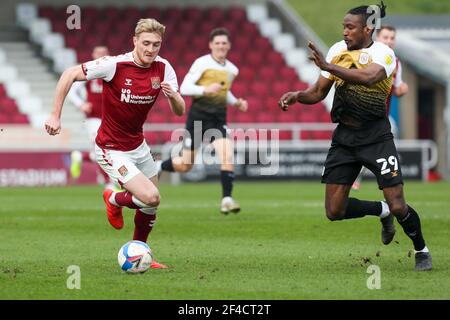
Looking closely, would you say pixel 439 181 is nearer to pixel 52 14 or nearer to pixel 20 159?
pixel 20 159

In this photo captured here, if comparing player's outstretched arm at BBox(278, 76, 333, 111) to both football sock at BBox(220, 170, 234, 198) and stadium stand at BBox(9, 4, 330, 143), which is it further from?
stadium stand at BBox(9, 4, 330, 143)

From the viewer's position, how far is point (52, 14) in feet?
101

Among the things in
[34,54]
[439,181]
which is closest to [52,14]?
[34,54]

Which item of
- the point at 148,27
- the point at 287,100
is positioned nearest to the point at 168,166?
the point at 287,100

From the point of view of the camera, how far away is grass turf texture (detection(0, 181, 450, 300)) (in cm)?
803

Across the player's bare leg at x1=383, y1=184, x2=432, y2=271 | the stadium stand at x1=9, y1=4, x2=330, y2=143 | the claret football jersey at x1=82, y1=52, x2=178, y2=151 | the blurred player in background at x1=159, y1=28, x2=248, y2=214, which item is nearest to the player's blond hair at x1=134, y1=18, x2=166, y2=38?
the claret football jersey at x1=82, y1=52, x2=178, y2=151

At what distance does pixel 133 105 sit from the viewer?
31.1ft

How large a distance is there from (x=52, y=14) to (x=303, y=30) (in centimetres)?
747

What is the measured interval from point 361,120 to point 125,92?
2.14m

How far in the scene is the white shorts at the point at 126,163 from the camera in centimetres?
946

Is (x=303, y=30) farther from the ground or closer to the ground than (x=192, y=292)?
farther from the ground

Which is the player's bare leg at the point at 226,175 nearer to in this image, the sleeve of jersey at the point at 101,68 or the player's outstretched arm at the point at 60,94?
the sleeve of jersey at the point at 101,68

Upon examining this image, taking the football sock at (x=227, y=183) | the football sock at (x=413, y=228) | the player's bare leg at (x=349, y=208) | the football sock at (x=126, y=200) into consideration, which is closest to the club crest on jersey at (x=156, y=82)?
the football sock at (x=126, y=200)
